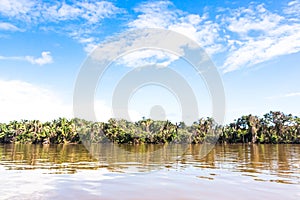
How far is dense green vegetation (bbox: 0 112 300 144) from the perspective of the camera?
84.9 m

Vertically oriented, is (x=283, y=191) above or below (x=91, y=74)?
below

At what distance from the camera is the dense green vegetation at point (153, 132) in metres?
84.9

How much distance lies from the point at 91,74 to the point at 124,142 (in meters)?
55.9

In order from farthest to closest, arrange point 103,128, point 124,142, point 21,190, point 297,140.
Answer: point 103,128 < point 297,140 < point 124,142 < point 21,190

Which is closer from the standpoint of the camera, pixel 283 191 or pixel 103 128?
pixel 283 191

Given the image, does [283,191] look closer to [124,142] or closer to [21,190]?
[21,190]

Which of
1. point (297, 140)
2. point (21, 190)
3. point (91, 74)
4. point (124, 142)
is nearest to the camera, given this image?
point (21, 190)

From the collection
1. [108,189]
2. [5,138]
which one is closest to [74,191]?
[108,189]

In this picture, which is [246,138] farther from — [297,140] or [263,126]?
[297,140]

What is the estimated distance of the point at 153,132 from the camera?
86625mm

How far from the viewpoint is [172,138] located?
85.7 metres

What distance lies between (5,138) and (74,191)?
97.4 meters

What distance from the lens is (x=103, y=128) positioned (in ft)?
310

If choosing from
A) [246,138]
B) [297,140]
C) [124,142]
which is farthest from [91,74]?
[297,140]
